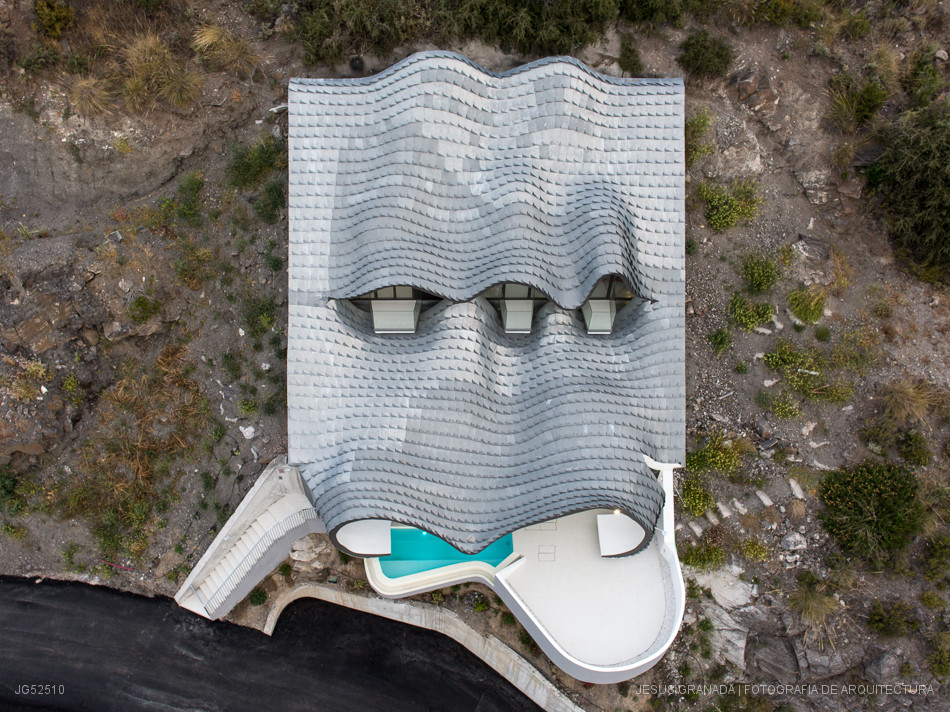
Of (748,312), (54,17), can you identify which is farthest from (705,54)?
(54,17)

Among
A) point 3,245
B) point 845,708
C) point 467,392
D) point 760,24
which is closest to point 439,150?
point 467,392

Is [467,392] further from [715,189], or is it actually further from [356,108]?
[715,189]

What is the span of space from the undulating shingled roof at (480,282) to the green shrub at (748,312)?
4.75m

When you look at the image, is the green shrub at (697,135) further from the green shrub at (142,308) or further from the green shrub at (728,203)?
the green shrub at (142,308)

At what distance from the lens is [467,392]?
1798 cm

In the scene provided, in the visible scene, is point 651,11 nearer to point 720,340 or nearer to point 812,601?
point 720,340

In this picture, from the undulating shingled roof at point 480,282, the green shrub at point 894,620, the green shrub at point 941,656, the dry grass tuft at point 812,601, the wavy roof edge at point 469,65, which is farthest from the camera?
the dry grass tuft at point 812,601

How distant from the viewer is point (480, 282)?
17953mm

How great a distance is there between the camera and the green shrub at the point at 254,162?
22.6 metres

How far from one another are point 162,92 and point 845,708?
121ft

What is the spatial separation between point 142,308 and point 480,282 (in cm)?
1453

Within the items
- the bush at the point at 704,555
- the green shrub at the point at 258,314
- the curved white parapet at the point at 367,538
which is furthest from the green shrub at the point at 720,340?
the green shrub at the point at 258,314

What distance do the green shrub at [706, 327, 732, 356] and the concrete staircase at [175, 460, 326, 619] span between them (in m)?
17.4

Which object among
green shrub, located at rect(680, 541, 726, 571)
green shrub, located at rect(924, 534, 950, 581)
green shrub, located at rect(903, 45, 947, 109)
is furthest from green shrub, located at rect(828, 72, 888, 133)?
green shrub, located at rect(680, 541, 726, 571)
